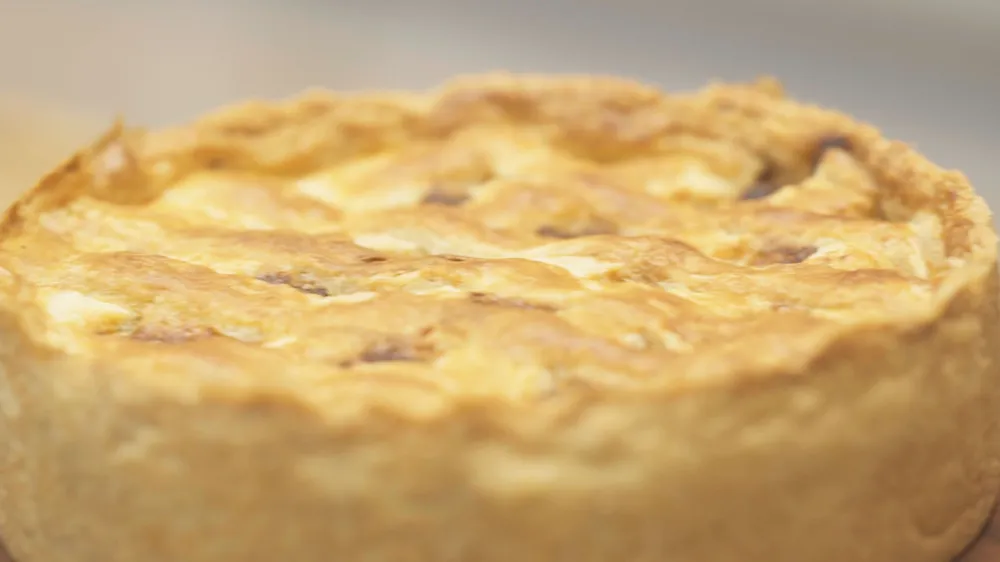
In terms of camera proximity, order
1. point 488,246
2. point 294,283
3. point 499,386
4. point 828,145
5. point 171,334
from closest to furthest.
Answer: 1. point 499,386
2. point 171,334
3. point 294,283
4. point 488,246
5. point 828,145

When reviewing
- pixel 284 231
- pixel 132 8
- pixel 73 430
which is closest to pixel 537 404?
pixel 73 430

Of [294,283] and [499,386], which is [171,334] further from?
[499,386]

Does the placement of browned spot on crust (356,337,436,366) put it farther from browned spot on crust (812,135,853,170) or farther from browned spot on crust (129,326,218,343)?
browned spot on crust (812,135,853,170)

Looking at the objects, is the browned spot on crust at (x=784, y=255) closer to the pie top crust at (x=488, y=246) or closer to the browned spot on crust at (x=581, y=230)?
the pie top crust at (x=488, y=246)

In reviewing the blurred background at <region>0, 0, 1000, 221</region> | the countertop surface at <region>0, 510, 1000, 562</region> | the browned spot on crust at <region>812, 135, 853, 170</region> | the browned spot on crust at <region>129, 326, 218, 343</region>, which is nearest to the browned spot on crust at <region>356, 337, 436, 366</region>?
the browned spot on crust at <region>129, 326, 218, 343</region>

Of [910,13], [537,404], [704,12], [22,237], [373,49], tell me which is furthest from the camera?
[373,49]

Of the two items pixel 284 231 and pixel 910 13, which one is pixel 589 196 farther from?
pixel 910 13

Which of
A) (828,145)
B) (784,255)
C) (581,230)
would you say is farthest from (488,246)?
(828,145)

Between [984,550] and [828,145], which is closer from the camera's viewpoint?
[984,550]
